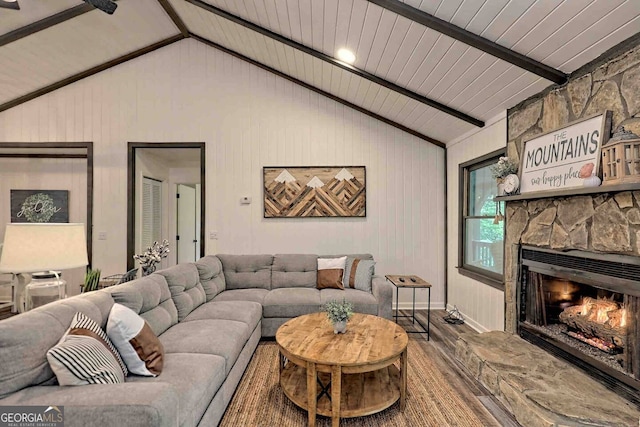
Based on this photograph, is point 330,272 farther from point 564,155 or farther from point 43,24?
point 43,24

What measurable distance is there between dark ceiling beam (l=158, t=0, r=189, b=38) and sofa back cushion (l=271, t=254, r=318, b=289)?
11.0 feet

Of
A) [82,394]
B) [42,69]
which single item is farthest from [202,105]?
[82,394]

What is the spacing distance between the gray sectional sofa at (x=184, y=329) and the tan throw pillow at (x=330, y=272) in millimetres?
97

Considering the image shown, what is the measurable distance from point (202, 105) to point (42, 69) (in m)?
2.04

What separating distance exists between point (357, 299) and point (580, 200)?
7.10 ft

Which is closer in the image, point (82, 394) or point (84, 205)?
point (82, 394)

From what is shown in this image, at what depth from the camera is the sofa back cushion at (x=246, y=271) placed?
12.9ft

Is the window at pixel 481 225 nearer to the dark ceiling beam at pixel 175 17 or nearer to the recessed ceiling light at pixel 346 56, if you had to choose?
the recessed ceiling light at pixel 346 56

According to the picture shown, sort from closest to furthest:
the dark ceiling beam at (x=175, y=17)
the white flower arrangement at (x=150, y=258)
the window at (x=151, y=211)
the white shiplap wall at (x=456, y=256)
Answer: the white flower arrangement at (x=150, y=258) → the white shiplap wall at (x=456, y=256) → the dark ceiling beam at (x=175, y=17) → the window at (x=151, y=211)

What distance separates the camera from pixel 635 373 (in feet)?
6.13

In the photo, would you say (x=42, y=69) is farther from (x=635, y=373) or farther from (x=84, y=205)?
(x=635, y=373)

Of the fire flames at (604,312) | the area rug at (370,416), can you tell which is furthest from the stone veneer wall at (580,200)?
the area rug at (370,416)

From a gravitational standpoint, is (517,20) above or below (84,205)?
above

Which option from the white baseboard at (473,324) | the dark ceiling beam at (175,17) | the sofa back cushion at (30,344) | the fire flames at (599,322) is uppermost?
the dark ceiling beam at (175,17)
